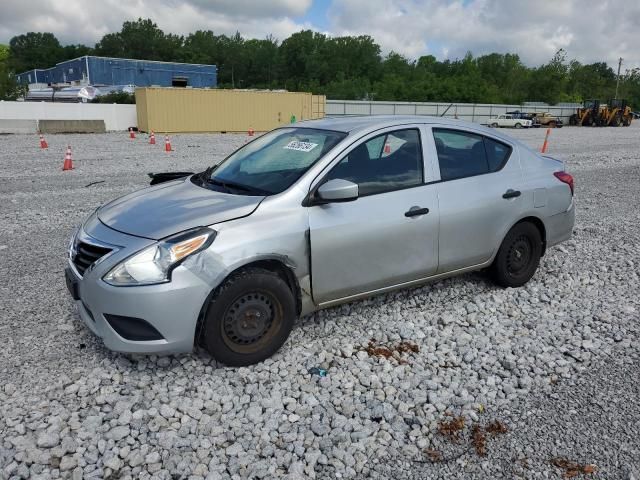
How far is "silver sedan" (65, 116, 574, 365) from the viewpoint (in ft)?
10.9

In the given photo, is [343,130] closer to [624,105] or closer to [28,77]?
[624,105]

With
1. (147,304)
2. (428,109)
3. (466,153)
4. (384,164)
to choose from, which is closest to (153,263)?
(147,304)

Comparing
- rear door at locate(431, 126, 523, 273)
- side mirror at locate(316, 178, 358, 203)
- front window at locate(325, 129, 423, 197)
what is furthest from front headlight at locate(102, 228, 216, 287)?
rear door at locate(431, 126, 523, 273)

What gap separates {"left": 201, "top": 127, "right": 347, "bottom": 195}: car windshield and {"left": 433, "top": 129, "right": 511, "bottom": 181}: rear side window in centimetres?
95

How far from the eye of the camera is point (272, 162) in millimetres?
4363

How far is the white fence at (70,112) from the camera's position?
27.8 meters

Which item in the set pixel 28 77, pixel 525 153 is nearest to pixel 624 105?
pixel 525 153

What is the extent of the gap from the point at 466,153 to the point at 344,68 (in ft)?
324

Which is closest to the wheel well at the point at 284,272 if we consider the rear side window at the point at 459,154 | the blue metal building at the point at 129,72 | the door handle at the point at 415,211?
the door handle at the point at 415,211

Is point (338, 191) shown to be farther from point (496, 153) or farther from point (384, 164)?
point (496, 153)

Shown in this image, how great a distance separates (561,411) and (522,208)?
2175 millimetres

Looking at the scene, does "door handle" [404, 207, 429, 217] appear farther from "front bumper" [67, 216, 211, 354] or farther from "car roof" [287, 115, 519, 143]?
"front bumper" [67, 216, 211, 354]

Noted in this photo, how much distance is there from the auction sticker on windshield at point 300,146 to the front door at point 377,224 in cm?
35

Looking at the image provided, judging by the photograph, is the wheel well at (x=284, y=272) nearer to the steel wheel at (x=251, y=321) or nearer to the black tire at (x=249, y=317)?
the black tire at (x=249, y=317)
